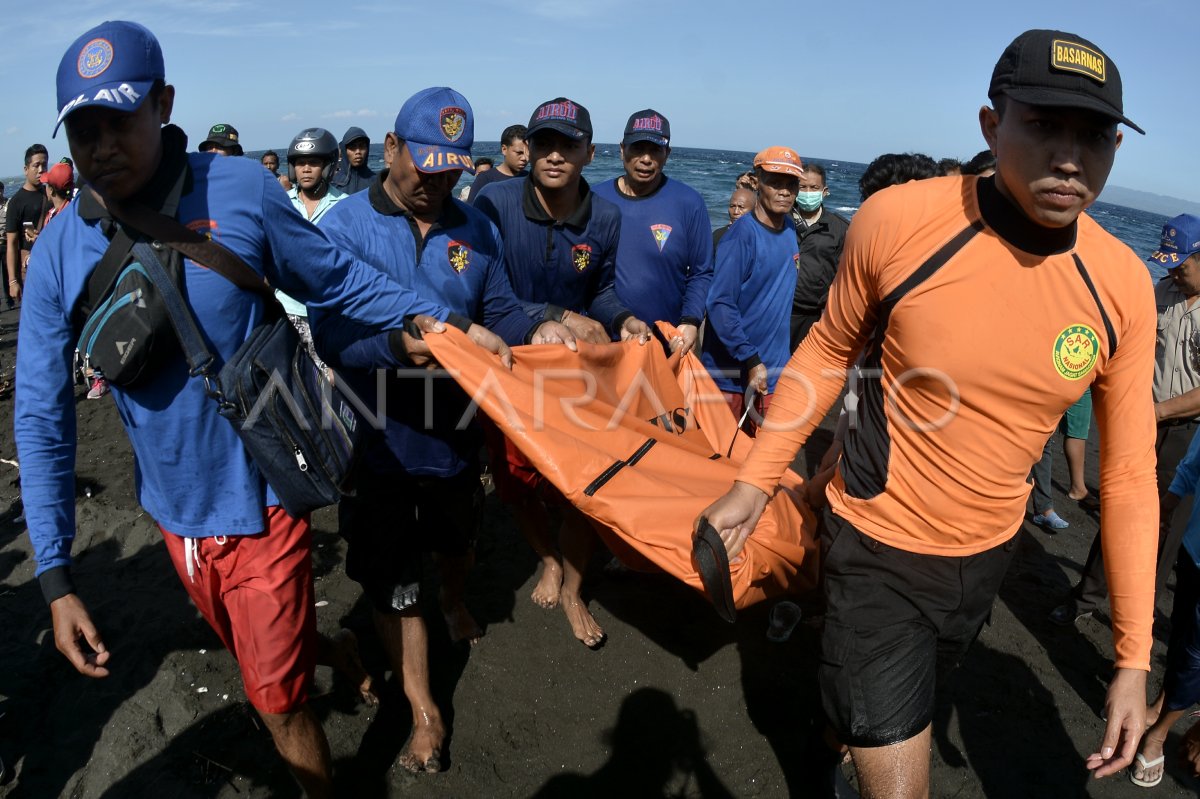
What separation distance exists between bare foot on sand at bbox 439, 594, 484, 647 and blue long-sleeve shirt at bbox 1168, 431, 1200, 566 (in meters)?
3.30

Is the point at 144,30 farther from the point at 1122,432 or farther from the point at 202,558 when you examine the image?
the point at 1122,432

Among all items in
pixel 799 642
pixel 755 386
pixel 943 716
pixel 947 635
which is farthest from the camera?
pixel 755 386

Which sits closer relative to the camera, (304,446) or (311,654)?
(304,446)

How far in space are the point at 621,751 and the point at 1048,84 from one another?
118 inches

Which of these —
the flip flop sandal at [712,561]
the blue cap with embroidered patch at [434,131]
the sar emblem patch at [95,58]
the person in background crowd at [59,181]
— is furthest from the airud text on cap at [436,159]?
the person in background crowd at [59,181]

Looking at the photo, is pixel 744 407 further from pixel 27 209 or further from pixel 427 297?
pixel 27 209

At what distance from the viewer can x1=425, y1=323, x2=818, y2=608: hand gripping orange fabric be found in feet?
10.0

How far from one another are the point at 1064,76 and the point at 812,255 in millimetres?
4372

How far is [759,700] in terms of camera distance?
3.88m

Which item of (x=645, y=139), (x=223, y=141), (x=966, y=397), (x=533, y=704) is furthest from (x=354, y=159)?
(x=966, y=397)

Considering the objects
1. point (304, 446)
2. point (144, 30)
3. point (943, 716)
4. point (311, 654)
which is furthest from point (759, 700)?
point (144, 30)

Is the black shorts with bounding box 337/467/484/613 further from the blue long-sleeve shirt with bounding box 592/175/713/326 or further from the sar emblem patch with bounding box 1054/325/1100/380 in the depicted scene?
the sar emblem patch with bounding box 1054/325/1100/380

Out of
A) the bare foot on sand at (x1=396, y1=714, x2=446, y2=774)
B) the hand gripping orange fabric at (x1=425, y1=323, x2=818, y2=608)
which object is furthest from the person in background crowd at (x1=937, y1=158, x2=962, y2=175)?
the bare foot on sand at (x1=396, y1=714, x2=446, y2=774)

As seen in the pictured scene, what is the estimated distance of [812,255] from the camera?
623 centimetres
